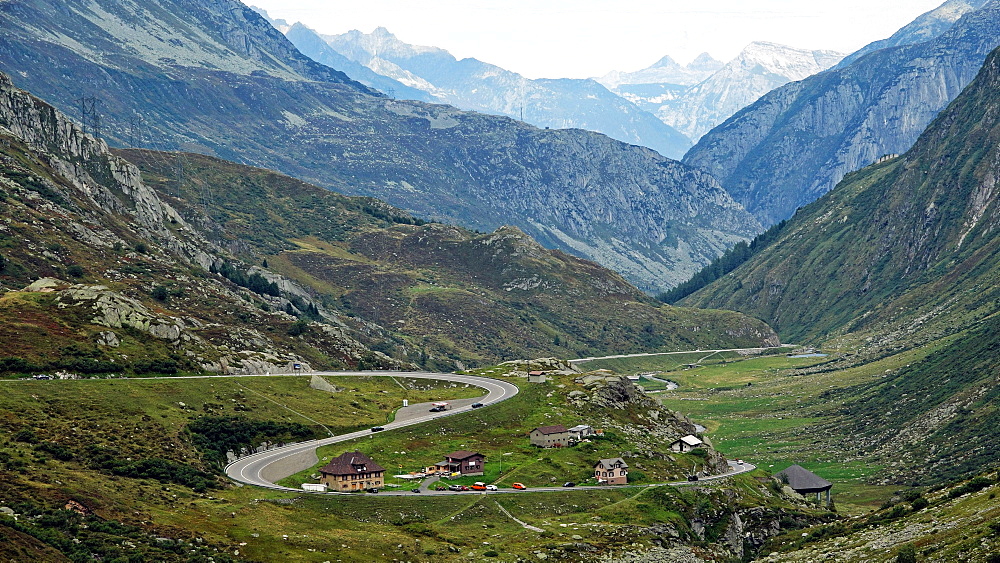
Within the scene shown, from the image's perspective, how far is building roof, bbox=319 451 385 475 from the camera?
124m

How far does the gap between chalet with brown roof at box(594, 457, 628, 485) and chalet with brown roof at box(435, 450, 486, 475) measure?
641 inches

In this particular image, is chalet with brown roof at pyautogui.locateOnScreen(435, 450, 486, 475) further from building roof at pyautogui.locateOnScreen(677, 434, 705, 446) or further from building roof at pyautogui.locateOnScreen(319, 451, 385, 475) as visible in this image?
building roof at pyautogui.locateOnScreen(677, 434, 705, 446)

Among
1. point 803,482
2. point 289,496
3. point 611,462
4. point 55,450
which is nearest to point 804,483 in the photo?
point 803,482

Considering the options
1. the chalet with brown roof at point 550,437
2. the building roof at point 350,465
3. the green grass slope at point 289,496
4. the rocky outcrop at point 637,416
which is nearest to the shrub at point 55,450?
the green grass slope at point 289,496

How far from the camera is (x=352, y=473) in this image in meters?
124

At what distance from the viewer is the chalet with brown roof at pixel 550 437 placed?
14950 centimetres

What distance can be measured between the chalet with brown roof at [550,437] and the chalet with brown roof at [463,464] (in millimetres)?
15788

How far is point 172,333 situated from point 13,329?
83.2ft

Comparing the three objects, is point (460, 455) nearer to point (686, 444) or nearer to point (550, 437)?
point (550, 437)

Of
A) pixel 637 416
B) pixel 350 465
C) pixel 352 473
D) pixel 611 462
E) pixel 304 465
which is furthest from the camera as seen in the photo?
pixel 637 416

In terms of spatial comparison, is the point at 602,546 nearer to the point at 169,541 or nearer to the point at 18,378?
the point at 169,541

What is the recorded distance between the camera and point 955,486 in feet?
373

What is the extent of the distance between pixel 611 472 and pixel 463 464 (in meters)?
20.4

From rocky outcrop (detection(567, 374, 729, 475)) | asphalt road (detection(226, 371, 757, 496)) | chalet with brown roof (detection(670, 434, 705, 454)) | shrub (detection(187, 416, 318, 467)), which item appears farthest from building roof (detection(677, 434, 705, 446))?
shrub (detection(187, 416, 318, 467))
